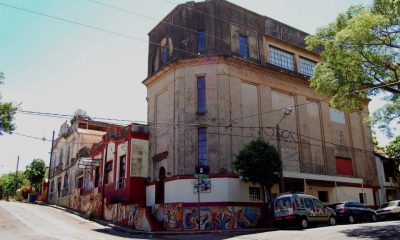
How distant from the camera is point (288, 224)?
18.9 m

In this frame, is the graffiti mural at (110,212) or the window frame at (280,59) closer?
the graffiti mural at (110,212)

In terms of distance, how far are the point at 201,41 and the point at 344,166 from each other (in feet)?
55.8

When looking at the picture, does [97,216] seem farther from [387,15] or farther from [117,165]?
[387,15]

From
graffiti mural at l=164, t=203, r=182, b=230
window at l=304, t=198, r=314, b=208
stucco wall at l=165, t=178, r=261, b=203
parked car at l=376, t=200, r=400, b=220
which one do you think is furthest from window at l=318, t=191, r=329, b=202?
graffiti mural at l=164, t=203, r=182, b=230

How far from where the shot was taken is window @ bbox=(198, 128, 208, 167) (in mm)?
25062

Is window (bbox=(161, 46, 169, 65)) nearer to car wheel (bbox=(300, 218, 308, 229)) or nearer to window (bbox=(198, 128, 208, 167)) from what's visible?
window (bbox=(198, 128, 208, 167))

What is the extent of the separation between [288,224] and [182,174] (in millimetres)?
8353

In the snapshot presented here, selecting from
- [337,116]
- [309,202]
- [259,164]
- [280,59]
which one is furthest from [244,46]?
[309,202]

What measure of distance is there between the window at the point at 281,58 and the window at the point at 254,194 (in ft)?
35.6

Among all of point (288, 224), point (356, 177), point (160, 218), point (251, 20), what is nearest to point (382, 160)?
point (356, 177)

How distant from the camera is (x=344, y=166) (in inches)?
1300

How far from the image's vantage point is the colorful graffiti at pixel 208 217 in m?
21.8

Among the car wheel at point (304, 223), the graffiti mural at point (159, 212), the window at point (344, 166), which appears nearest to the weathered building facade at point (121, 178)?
the graffiti mural at point (159, 212)

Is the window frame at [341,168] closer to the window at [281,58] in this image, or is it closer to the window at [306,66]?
the window at [306,66]
